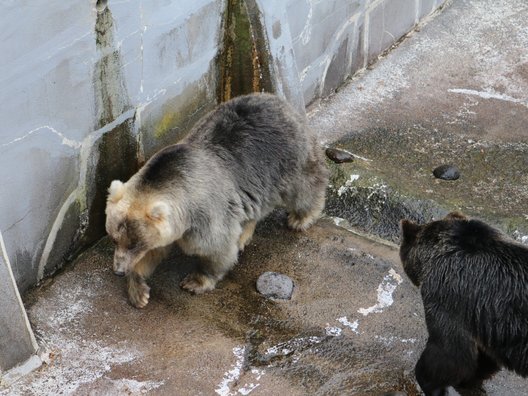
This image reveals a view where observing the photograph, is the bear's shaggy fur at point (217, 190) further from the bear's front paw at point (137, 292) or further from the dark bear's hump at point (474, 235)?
the dark bear's hump at point (474, 235)

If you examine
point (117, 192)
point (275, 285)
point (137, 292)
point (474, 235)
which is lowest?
point (275, 285)

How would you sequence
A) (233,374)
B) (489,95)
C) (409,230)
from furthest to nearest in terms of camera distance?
1. (489,95)
2. (233,374)
3. (409,230)

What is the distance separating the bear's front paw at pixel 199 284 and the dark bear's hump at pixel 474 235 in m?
2.03

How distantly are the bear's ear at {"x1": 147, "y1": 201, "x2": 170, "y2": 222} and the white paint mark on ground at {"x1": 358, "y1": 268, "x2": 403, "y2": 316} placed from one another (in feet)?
5.48

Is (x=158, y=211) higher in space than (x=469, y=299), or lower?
higher

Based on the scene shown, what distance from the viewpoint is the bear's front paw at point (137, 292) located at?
6.64 metres

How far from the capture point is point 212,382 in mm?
5977

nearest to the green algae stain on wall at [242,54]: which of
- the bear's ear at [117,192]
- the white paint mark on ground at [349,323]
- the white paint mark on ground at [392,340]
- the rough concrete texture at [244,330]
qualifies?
the rough concrete texture at [244,330]

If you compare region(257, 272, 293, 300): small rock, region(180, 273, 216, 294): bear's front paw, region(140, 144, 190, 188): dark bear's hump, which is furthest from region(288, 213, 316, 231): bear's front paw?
region(140, 144, 190, 188): dark bear's hump

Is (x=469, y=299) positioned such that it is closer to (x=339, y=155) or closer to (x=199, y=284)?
(x=199, y=284)

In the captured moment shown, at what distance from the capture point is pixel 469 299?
17.9ft

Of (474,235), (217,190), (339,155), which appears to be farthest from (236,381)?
(339,155)

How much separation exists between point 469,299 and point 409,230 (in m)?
0.66

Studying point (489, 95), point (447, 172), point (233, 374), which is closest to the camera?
point (233, 374)
